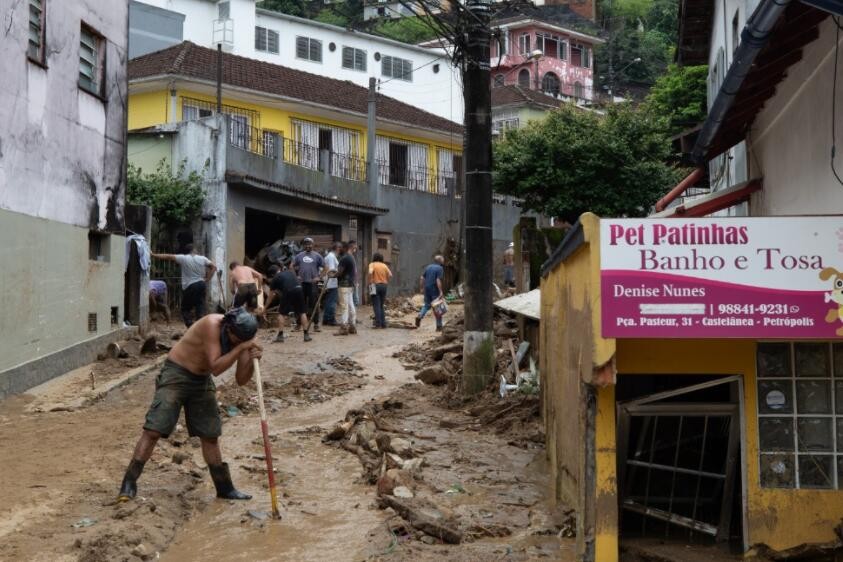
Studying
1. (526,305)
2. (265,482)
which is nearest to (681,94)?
(526,305)

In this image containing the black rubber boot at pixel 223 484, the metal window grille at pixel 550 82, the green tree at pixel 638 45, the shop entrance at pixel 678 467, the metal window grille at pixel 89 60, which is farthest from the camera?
the metal window grille at pixel 550 82

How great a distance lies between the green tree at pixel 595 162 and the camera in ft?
92.4

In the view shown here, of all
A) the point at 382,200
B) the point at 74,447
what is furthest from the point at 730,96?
the point at 382,200

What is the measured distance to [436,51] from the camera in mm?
50656

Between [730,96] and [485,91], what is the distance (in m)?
5.20

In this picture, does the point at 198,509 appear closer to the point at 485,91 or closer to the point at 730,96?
the point at 730,96

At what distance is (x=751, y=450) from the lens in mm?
6980

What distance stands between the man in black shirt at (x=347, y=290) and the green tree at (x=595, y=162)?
9.51 metres

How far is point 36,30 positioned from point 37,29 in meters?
0.03

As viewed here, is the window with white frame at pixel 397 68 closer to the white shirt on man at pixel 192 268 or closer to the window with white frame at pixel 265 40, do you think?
the window with white frame at pixel 265 40

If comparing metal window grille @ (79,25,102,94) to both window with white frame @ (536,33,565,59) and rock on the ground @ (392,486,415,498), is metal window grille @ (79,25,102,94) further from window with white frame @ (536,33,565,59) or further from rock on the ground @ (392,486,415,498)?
window with white frame @ (536,33,565,59)

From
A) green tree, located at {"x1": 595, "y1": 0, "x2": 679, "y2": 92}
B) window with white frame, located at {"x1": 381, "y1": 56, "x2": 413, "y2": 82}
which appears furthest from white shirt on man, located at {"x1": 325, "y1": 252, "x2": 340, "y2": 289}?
green tree, located at {"x1": 595, "y1": 0, "x2": 679, "y2": 92}

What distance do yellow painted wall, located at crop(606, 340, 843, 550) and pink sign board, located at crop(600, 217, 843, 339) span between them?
613 mm

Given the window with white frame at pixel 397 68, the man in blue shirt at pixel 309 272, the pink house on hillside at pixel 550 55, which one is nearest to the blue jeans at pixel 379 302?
the man in blue shirt at pixel 309 272
